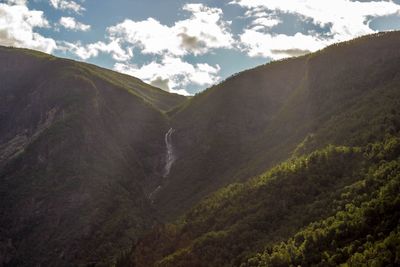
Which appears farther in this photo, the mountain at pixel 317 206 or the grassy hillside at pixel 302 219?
the mountain at pixel 317 206

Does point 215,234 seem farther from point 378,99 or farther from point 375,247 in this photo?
point 378,99

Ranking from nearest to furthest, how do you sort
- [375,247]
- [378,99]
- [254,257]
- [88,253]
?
[375,247]
[254,257]
[378,99]
[88,253]

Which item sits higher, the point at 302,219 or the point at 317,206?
the point at 317,206

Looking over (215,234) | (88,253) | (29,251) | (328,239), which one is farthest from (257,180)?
(29,251)

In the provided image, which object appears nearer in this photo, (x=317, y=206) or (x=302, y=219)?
(x=302, y=219)

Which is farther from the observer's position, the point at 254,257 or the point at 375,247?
the point at 254,257

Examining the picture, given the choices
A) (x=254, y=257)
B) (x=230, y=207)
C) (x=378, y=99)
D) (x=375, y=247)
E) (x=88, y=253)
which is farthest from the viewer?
(x=88, y=253)

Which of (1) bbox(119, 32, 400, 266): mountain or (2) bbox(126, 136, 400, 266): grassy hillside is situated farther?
(1) bbox(119, 32, 400, 266): mountain

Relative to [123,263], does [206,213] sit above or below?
above

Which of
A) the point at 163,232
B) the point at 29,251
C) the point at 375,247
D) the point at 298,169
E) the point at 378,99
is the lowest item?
the point at 29,251

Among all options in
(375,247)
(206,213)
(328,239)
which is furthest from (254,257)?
(206,213)

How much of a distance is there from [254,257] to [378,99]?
254 ft

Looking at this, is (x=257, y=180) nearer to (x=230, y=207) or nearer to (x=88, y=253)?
(x=230, y=207)

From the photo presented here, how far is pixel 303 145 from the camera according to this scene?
17162cm
